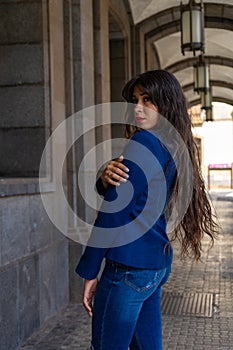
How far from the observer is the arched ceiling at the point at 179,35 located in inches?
388

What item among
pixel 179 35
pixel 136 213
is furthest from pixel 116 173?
pixel 179 35

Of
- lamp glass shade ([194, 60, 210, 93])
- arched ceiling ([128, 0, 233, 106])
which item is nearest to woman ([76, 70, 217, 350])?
arched ceiling ([128, 0, 233, 106])

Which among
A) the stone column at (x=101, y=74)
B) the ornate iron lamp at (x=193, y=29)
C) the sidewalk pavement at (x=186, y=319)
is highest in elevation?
the ornate iron lamp at (x=193, y=29)

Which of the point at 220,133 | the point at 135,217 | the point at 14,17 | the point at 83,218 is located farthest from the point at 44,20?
the point at 220,133

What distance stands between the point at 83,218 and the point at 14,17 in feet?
6.64

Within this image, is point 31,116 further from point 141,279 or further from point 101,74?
point 141,279

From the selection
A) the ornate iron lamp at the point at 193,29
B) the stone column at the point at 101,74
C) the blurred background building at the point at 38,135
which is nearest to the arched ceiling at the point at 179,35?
the ornate iron lamp at the point at 193,29

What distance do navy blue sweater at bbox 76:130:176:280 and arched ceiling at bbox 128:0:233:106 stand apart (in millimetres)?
7913

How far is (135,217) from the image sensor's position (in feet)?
6.02

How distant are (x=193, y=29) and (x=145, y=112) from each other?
211 inches

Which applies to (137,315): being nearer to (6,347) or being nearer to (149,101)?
(149,101)

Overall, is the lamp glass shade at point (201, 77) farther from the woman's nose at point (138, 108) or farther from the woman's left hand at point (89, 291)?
the woman's left hand at point (89, 291)

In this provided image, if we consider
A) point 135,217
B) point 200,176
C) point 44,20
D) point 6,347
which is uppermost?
point 44,20

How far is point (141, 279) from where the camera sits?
1894 millimetres
